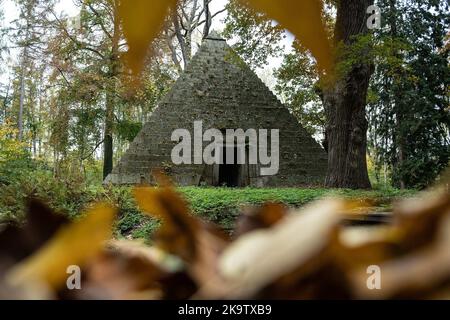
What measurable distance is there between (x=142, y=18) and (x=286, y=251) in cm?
18

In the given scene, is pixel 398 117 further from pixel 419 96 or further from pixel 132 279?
pixel 132 279

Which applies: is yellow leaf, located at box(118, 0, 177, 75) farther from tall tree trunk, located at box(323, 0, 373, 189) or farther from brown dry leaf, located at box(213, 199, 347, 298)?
tall tree trunk, located at box(323, 0, 373, 189)

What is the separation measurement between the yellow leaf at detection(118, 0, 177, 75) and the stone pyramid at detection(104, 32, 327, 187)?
7.44m

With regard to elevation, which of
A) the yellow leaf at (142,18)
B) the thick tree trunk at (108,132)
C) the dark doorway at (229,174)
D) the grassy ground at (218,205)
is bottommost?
the grassy ground at (218,205)

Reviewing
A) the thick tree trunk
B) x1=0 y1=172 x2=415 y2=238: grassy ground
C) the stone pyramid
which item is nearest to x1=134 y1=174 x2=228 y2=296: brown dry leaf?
x1=0 y1=172 x2=415 y2=238: grassy ground

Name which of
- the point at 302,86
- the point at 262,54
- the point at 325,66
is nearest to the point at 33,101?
the point at 302,86

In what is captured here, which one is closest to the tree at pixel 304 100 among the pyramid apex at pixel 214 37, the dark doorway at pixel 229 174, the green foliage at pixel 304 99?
the green foliage at pixel 304 99

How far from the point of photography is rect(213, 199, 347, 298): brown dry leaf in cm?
10

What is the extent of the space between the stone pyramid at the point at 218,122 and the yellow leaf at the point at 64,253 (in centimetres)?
757

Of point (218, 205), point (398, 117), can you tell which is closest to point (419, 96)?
point (398, 117)

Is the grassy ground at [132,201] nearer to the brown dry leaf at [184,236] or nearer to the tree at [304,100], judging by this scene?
the brown dry leaf at [184,236]

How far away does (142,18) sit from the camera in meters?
0.24

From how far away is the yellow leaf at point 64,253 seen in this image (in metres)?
0.11
